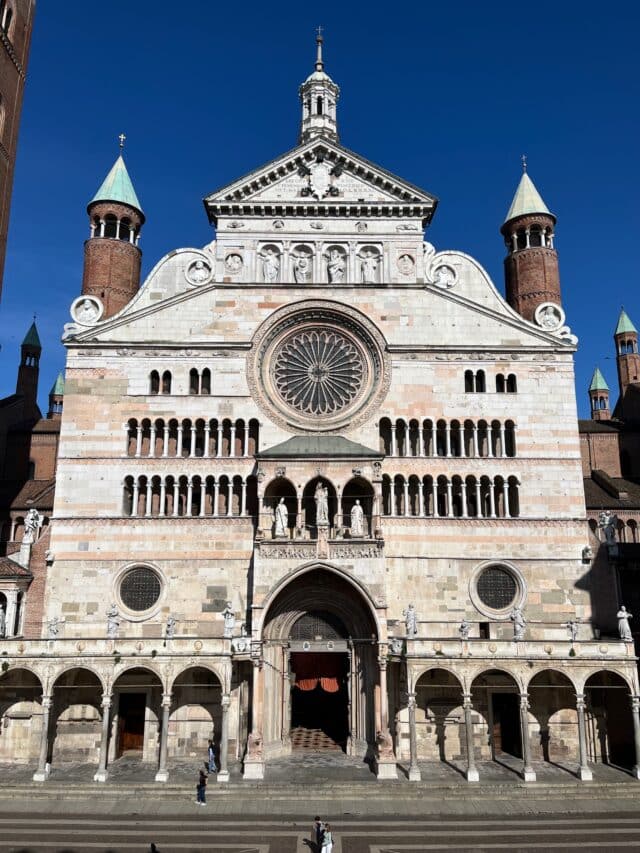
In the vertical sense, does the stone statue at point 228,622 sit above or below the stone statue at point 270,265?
below

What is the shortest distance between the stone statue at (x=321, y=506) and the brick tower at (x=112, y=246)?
16.3m

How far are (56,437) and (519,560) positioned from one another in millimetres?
33531

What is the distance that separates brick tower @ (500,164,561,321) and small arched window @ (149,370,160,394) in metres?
19.6

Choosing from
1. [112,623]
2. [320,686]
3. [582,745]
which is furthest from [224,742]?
[582,745]

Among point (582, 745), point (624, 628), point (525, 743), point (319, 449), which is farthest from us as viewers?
point (319, 449)

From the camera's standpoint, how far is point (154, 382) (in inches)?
1430

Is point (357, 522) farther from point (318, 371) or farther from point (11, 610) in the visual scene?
point (11, 610)

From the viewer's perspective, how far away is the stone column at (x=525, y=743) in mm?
28203

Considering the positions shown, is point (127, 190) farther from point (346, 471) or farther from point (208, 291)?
point (346, 471)

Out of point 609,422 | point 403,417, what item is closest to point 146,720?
point 403,417

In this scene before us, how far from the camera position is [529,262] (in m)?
42.0

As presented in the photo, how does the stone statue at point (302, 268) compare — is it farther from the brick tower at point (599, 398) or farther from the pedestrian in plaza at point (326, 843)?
the brick tower at point (599, 398)

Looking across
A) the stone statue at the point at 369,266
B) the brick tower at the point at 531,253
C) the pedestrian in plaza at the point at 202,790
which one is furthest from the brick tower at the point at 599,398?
the pedestrian in plaza at the point at 202,790

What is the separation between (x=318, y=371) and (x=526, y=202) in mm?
15671
